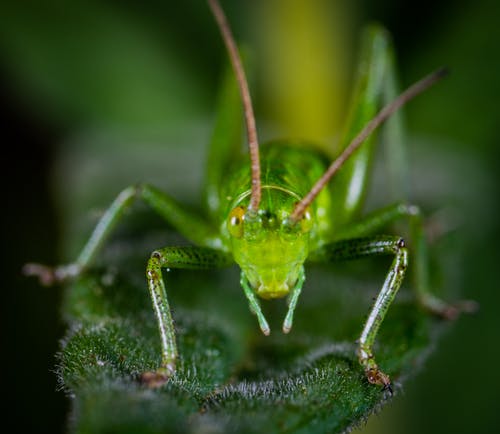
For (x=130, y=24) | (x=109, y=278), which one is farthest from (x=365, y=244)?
(x=130, y=24)

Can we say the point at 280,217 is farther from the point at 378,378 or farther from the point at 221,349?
the point at 378,378

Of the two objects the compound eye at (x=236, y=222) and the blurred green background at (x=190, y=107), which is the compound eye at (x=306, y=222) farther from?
the blurred green background at (x=190, y=107)

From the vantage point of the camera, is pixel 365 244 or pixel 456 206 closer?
pixel 365 244

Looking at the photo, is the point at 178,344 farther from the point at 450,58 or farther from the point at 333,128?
the point at 450,58

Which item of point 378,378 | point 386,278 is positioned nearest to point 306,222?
point 386,278

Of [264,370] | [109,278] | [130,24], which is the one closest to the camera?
[264,370]

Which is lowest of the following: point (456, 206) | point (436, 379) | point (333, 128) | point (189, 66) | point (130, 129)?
point (436, 379)

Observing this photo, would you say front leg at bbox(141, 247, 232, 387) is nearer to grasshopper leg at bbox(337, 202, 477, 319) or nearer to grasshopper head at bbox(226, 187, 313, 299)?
grasshopper head at bbox(226, 187, 313, 299)

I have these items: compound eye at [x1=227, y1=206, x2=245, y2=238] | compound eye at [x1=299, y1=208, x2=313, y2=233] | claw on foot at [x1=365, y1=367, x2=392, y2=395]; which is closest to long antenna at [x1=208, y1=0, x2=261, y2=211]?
compound eye at [x1=227, y1=206, x2=245, y2=238]
